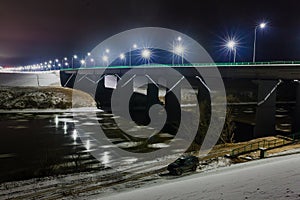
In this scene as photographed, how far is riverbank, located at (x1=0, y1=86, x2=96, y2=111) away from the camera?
65.2 m

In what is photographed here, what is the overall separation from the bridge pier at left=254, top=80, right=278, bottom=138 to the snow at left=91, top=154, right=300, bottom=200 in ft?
57.6

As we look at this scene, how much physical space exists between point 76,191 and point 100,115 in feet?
131

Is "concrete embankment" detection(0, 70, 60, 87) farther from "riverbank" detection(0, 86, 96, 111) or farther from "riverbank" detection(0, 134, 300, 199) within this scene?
"riverbank" detection(0, 134, 300, 199)

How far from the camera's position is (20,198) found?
17094 millimetres

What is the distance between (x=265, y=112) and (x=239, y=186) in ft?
77.8

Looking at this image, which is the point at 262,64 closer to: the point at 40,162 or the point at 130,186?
the point at 130,186

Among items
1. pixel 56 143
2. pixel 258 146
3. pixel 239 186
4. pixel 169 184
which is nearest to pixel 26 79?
pixel 56 143

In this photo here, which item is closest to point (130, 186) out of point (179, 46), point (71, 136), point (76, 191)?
point (76, 191)

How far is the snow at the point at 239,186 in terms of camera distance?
1317 centimetres

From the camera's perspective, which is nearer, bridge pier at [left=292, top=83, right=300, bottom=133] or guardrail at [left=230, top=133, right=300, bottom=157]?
guardrail at [left=230, top=133, right=300, bottom=157]

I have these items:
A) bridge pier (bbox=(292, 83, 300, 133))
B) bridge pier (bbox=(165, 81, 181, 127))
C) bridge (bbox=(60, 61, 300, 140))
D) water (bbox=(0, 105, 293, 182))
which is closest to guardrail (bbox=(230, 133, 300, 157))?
bridge pier (bbox=(292, 83, 300, 133))

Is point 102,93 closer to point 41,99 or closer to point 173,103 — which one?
point 41,99

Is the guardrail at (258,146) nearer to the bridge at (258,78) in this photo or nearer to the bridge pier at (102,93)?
the bridge at (258,78)

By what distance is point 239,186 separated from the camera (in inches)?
571
